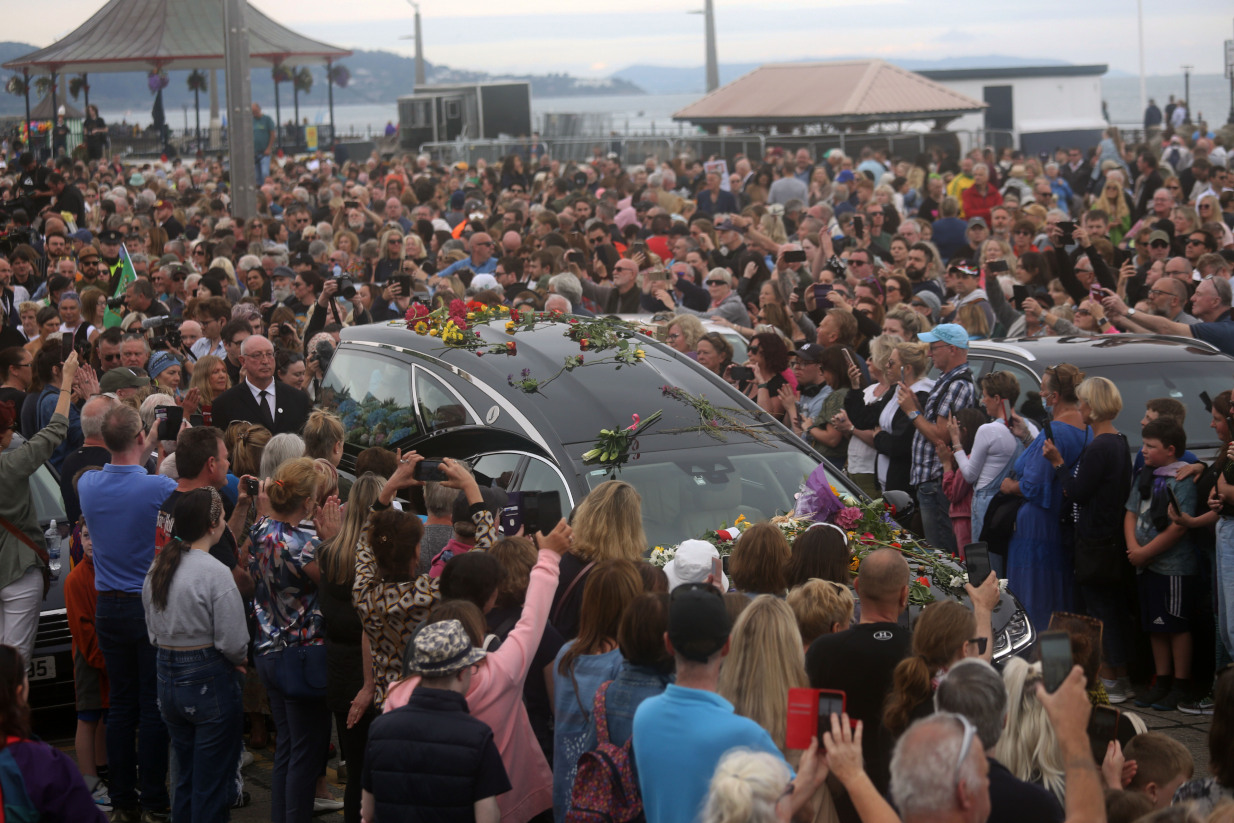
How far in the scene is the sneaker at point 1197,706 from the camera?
23.7 feet

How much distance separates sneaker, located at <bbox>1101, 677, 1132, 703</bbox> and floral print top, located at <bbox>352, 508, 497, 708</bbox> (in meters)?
4.45

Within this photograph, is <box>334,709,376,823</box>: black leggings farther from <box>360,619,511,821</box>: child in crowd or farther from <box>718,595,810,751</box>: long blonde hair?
<box>718,595,810,751</box>: long blonde hair

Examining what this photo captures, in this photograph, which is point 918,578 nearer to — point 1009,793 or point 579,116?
point 1009,793

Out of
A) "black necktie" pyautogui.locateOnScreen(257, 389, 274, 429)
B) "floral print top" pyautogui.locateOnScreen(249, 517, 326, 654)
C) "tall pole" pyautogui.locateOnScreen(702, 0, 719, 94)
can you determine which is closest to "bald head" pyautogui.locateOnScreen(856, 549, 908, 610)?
"floral print top" pyautogui.locateOnScreen(249, 517, 326, 654)

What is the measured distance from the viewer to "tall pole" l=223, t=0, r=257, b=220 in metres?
16.2

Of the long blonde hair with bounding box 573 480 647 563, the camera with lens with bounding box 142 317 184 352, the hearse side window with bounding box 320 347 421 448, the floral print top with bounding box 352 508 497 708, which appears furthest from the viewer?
the camera with lens with bounding box 142 317 184 352

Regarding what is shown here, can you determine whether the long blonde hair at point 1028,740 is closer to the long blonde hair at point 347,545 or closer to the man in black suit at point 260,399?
the long blonde hair at point 347,545

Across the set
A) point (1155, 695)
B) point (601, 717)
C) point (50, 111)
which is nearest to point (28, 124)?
point (50, 111)

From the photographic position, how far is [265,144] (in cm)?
3319

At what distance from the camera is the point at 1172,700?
288 inches

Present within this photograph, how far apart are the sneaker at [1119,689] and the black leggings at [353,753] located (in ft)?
14.8

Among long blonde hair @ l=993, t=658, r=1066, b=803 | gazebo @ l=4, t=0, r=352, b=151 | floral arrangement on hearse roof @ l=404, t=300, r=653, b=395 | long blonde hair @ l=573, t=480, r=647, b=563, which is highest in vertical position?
gazebo @ l=4, t=0, r=352, b=151

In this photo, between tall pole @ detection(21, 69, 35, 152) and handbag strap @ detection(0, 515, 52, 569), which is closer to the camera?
handbag strap @ detection(0, 515, 52, 569)

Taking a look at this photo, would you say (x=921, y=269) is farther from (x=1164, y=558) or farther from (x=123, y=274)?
(x=123, y=274)
